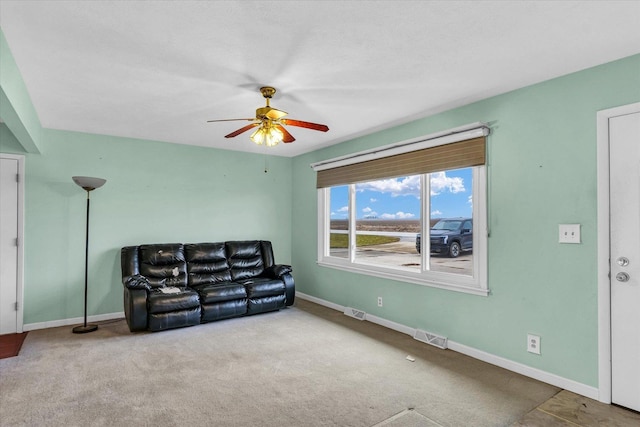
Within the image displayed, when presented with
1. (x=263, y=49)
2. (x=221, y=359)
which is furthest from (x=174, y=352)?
(x=263, y=49)

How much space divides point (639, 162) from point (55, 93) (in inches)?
184

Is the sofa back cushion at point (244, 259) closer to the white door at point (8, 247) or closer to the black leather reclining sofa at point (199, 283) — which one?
the black leather reclining sofa at point (199, 283)

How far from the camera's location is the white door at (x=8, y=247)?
4.04 metres

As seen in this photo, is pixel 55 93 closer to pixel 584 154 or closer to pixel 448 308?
pixel 448 308

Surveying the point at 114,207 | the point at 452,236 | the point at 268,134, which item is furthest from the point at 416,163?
the point at 114,207

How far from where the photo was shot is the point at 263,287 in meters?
4.72

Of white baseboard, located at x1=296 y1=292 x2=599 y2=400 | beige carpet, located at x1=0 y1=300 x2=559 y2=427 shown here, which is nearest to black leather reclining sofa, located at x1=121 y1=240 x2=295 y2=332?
beige carpet, located at x1=0 y1=300 x2=559 y2=427

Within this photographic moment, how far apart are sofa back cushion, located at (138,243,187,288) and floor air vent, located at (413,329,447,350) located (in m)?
3.02

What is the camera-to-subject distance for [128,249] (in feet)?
14.9

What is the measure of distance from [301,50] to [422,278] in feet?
8.64

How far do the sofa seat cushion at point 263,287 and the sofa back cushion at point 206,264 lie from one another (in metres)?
0.40

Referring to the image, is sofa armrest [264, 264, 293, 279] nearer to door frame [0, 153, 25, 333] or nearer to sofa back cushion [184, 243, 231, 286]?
sofa back cushion [184, 243, 231, 286]

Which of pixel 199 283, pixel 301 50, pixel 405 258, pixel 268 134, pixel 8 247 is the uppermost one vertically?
pixel 301 50

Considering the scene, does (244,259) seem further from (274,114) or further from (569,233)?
(569,233)
